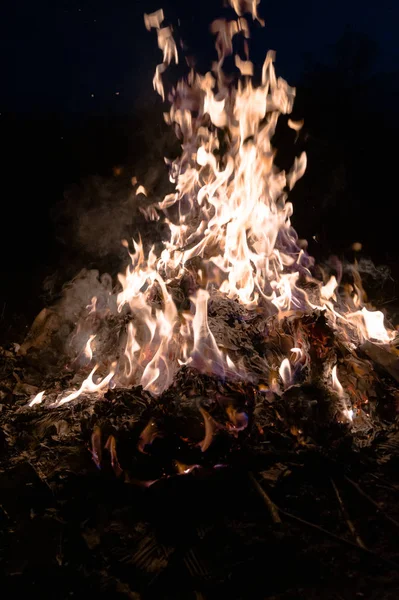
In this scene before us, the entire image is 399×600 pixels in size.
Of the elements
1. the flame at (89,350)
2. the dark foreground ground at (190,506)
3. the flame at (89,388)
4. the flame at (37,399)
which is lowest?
the flame at (89,350)

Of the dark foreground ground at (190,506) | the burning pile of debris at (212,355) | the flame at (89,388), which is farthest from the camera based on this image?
the flame at (89,388)

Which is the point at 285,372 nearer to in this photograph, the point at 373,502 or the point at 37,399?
the point at 373,502

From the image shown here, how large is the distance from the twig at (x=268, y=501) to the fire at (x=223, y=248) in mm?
1460

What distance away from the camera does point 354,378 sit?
4.10 meters

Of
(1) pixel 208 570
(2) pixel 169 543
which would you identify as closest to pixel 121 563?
(2) pixel 169 543

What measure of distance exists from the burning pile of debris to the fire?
20 millimetres

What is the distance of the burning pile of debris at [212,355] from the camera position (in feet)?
10.7

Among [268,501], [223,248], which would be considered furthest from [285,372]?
[223,248]

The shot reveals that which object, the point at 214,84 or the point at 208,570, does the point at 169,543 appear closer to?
the point at 208,570

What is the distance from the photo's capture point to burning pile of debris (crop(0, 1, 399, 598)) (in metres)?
3.27

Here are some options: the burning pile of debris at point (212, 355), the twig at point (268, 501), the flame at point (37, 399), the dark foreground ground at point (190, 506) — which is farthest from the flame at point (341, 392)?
the flame at point (37, 399)

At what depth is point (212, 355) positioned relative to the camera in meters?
4.29

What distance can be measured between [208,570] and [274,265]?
3887 mm

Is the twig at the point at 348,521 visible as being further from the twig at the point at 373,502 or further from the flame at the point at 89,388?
the flame at the point at 89,388
